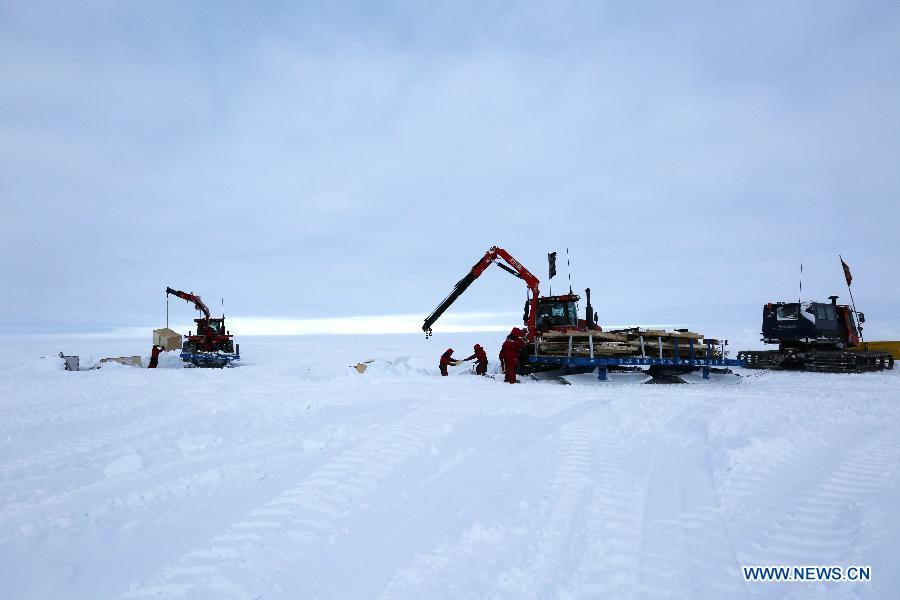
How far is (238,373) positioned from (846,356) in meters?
24.4

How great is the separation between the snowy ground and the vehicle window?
14.1 meters

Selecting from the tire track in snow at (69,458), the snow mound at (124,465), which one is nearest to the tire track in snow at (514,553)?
the snow mound at (124,465)

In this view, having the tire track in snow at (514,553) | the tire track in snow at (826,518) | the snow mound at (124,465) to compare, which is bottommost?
the tire track in snow at (826,518)

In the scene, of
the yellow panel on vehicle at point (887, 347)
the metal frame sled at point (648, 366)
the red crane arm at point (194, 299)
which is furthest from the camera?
the red crane arm at point (194, 299)

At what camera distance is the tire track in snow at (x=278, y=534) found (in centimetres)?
341

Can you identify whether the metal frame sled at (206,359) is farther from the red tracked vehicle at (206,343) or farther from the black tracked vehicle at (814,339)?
the black tracked vehicle at (814,339)

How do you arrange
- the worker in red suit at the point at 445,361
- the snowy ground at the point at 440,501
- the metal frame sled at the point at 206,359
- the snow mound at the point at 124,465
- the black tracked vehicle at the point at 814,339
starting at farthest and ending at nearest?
1. the metal frame sled at the point at 206,359
2. the black tracked vehicle at the point at 814,339
3. the worker in red suit at the point at 445,361
4. the snow mound at the point at 124,465
5. the snowy ground at the point at 440,501

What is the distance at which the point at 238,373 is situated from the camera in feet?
59.9

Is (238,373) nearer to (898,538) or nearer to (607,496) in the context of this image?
A: (607,496)

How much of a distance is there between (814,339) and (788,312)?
1.57 metres

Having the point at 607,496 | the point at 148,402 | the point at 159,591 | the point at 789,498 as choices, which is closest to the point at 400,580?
the point at 159,591

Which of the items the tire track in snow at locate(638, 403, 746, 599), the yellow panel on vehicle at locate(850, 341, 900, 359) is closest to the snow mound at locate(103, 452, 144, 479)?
the tire track in snow at locate(638, 403, 746, 599)

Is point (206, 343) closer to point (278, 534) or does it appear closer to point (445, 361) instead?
point (445, 361)

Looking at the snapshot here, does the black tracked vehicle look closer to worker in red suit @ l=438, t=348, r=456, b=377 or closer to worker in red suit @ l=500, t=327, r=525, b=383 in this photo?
worker in red suit @ l=500, t=327, r=525, b=383
